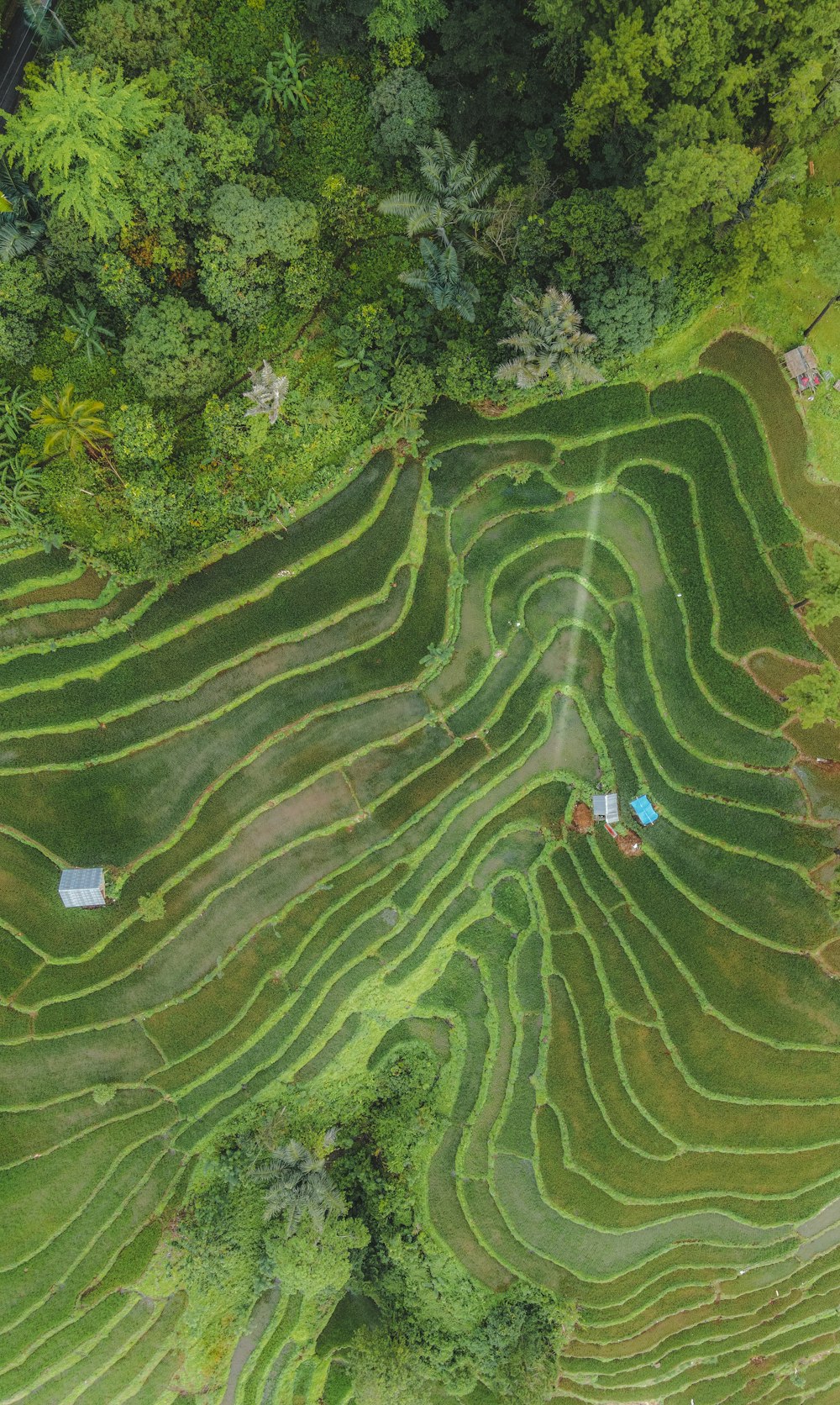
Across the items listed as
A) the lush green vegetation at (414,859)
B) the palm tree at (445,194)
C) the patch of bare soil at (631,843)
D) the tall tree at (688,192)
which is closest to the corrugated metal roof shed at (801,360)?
the lush green vegetation at (414,859)

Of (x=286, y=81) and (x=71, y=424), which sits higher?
(x=286, y=81)

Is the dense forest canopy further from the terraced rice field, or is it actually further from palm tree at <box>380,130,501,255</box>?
the terraced rice field

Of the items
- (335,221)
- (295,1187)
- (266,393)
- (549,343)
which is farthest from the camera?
(295,1187)

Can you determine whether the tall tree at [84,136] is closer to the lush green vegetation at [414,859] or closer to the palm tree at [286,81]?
the palm tree at [286,81]

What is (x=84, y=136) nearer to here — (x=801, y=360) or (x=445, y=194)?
(x=445, y=194)

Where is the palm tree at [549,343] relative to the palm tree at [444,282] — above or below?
below

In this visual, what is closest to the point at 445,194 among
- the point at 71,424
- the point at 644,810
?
the point at 71,424

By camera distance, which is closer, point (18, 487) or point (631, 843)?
point (18, 487)
